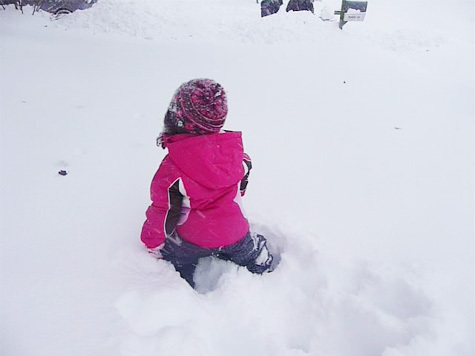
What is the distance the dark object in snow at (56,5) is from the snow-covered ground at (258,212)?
1553mm

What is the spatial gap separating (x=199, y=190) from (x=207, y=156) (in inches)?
6.1

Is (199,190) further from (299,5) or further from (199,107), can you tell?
(299,5)

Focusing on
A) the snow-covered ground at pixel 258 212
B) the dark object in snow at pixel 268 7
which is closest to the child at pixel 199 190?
the snow-covered ground at pixel 258 212

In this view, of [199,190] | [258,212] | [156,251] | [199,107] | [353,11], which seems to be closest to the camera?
[199,107]

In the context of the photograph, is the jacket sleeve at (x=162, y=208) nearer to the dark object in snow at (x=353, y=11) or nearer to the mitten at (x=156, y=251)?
the mitten at (x=156, y=251)

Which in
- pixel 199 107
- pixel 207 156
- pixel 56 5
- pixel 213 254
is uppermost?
pixel 56 5

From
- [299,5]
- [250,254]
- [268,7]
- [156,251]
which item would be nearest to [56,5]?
[268,7]

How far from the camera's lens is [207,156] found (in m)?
1.45

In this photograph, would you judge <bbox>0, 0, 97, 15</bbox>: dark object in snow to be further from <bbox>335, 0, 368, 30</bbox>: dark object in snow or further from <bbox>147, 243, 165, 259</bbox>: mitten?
<bbox>147, 243, 165, 259</bbox>: mitten

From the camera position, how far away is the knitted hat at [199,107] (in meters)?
1.42

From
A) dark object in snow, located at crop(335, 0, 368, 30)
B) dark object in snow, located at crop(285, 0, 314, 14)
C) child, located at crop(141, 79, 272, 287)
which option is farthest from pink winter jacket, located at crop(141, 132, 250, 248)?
dark object in snow, located at crop(285, 0, 314, 14)

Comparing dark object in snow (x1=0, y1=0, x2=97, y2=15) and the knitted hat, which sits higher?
dark object in snow (x1=0, y1=0, x2=97, y2=15)

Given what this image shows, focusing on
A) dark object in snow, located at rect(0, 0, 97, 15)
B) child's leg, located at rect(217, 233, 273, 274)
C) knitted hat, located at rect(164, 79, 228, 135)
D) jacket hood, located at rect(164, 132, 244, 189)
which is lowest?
child's leg, located at rect(217, 233, 273, 274)

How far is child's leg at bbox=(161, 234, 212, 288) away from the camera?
5.47 ft
